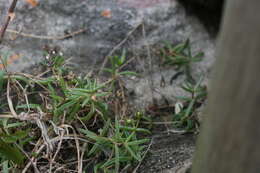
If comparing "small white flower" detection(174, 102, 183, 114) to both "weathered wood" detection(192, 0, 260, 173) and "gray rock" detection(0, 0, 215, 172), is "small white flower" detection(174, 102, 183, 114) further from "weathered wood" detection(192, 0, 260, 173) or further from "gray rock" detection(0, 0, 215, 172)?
"weathered wood" detection(192, 0, 260, 173)

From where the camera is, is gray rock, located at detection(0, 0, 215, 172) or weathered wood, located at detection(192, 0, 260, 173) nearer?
weathered wood, located at detection(192, 0, 260, 173)

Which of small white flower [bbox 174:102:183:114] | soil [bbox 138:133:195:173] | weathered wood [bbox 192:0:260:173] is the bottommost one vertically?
soil [bbox 138:133:195:173]

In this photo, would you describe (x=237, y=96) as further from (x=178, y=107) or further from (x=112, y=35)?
(x=112, y=35)

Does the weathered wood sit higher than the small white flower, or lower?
higher

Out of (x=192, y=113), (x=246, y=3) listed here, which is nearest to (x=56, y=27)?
(x=192, y=113)

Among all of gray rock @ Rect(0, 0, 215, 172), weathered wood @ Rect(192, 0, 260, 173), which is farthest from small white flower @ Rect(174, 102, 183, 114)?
weathered wood @ Rect(192, 0, 260, 173)

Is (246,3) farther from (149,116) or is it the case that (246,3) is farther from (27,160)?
(149,116)

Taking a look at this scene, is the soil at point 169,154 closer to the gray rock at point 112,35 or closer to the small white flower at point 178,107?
the small white flower at point 178,107

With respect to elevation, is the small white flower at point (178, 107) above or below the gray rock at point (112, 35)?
below

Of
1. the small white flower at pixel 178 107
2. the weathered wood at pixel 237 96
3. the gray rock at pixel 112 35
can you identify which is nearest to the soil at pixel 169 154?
the small white flower at pixel 178 107

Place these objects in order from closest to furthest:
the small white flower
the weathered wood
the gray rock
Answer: the weathered wood → the small white flower → the gray rock
